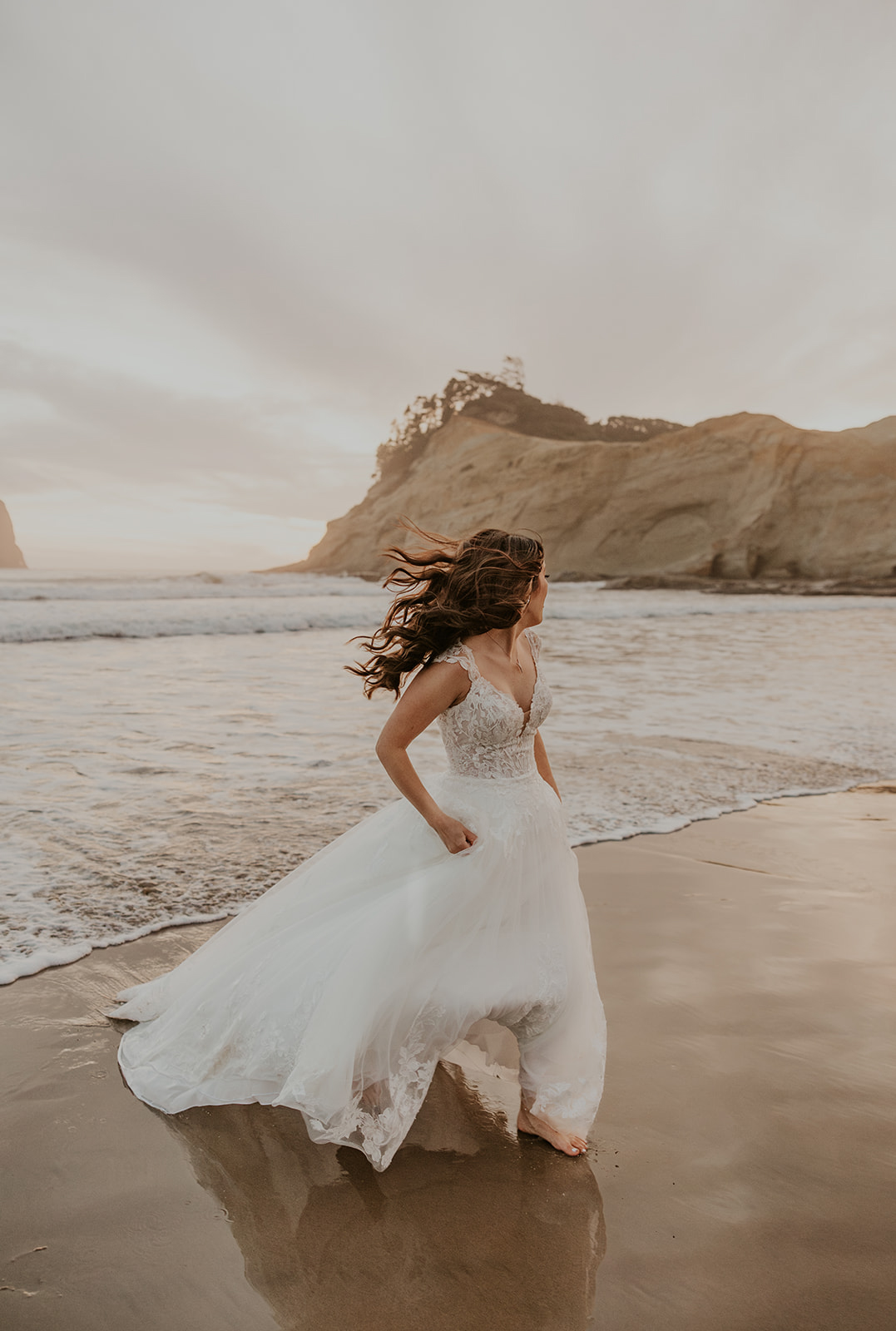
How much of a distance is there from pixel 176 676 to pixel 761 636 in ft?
38.2

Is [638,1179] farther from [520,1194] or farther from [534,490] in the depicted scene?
[534,490]

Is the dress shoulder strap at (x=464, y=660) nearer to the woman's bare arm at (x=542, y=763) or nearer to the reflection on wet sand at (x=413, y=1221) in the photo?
the woman's bare arm at (x=542, y=763)

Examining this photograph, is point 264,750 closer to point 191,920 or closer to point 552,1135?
point 191,920

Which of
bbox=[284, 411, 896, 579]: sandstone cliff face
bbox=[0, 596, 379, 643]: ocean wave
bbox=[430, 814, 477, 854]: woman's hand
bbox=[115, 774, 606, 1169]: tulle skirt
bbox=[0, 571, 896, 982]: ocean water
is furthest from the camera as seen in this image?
bbox=[284, 411, 896, 579]: sandstone cliff face

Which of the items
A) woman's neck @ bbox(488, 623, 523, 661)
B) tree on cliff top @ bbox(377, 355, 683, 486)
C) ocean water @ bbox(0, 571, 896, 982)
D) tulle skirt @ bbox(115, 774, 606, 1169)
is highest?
tree on cliff top @ bbox(377, 355, 683, 486)

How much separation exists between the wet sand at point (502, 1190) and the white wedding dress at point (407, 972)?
A: 0.50ft

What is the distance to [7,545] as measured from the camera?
162m

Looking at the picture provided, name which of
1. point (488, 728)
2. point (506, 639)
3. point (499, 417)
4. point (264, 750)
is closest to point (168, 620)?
point (264, 750)

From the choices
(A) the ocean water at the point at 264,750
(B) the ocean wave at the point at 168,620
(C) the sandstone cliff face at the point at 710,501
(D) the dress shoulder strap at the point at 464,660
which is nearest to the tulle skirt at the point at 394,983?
(D) the dress shoulder strap at the point at 464,660

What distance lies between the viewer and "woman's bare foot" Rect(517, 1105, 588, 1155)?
216 cm

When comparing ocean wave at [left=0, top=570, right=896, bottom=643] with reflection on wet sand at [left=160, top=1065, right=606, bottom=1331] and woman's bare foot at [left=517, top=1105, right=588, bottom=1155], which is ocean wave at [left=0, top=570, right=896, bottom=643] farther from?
woman's bare foot at [left=517, top=1105, right=588, bottom=1155]

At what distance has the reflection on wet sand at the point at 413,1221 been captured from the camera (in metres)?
1.68

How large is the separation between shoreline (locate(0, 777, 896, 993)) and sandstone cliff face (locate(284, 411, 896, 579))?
34.5 meters

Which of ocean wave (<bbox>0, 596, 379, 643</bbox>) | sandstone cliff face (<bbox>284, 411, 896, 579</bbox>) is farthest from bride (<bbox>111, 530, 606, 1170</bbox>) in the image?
sandstone cliff face (<bbox>284, 411, 896, 579</bbox>)
